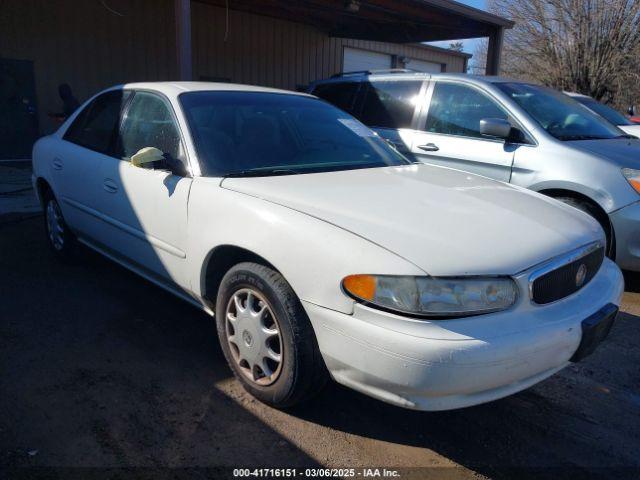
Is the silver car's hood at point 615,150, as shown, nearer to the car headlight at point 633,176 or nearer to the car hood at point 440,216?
the car headlight at point 633,176

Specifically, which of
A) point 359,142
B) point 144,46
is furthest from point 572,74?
point 359,142

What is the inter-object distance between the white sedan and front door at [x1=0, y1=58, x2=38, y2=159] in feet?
23.7

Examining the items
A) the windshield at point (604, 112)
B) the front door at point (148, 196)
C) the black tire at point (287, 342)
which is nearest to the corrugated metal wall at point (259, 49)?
the windshield at point (604, 112)

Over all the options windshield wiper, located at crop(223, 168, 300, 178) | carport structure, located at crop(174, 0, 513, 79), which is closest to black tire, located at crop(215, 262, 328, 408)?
windshield wiper, located at crop(223, 168, 300, 178)

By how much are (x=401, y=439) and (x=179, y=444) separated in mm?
1011

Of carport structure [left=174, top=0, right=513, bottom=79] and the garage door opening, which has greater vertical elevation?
carport structure [left=174, top=0, right=513, bottom=79]

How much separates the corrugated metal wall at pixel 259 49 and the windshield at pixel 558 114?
24.5 feet

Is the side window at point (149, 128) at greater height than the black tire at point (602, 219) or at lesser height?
greater

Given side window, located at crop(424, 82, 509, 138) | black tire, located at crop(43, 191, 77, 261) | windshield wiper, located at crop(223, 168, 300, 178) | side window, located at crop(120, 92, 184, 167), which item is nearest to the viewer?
windshield wiper, located at crop(223, 168, 300, 178)

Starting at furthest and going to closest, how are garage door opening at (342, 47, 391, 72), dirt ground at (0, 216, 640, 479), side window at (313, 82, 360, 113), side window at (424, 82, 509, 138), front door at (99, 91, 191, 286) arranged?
garage door opening at (342, 47, 391, 72), side window at (313, 82, 360, 113), side window at (424, 82, 509, 138), front door at (99, 91, 191, 286), dirt ground at (0, 216, 640, 479)

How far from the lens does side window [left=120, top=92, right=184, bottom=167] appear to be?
3.37 m

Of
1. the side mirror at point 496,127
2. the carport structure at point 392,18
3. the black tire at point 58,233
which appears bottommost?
the black tire at point 58,233

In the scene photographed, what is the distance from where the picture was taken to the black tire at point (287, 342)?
2467 millimetres

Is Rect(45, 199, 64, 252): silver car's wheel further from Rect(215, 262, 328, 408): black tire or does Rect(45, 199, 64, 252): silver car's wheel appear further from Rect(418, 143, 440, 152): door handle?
Rect(418, 143, 440, 152): door handle
